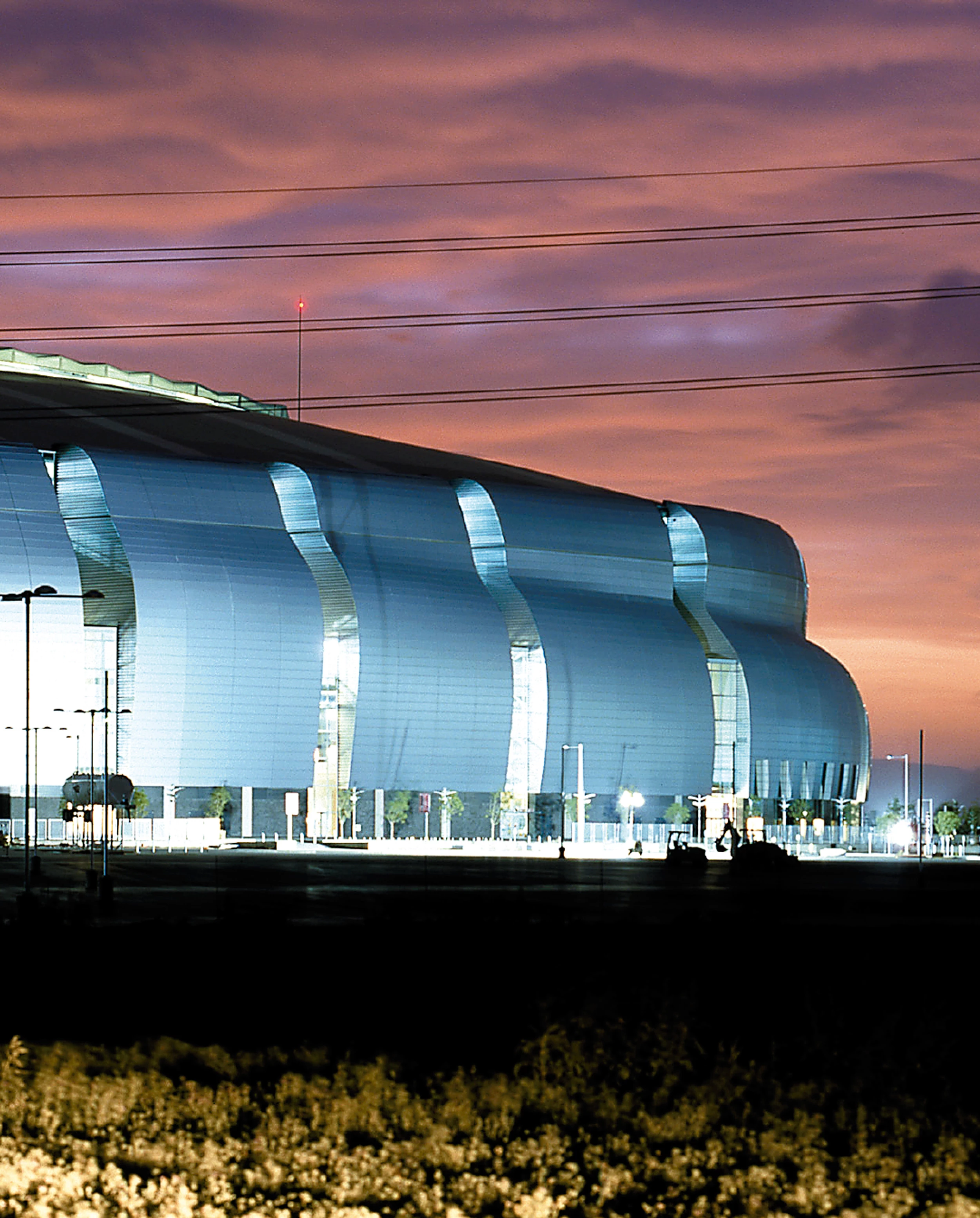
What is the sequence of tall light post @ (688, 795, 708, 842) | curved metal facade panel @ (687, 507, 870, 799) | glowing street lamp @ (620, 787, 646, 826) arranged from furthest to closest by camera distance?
curved metal facade panel @ (687, 507, 870, 799) < glowing street lamp @ (620, 787, 646, 826) < tall light post @ (688, 795, 708, 842)

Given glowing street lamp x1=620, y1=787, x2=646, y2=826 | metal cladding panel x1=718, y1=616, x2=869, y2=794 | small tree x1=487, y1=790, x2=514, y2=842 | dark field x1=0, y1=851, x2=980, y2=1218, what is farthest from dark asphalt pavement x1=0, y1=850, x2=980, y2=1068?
metal cladding panel x1=718, y1=616, x2=869, y2=794

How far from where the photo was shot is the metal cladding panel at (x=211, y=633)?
129 metres

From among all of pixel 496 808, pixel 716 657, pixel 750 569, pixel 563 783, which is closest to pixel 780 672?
pixel 716 657

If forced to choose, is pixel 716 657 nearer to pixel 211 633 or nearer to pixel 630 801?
pixel 630 801

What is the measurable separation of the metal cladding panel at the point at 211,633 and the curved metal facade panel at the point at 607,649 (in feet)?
66.4

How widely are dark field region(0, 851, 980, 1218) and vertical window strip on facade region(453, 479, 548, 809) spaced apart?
371 feet

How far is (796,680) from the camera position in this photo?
16262 centimetres

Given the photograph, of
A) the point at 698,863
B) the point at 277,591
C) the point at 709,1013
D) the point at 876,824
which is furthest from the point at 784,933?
the point at 876,824

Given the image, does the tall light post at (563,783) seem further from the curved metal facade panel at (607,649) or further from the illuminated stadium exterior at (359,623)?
the illuminated stadium exterior at (359,623)

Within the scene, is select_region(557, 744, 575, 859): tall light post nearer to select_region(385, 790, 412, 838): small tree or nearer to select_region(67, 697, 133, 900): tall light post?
select_region(385, 790, 412, 838): small tree

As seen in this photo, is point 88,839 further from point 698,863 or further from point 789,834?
point 789,834

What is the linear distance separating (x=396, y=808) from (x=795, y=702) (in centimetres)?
4008

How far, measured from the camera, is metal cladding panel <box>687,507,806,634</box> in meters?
165

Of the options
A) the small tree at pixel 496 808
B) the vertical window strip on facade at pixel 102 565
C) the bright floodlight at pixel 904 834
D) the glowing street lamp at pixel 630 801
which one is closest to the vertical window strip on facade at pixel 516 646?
the small tree at pixel 496 808
